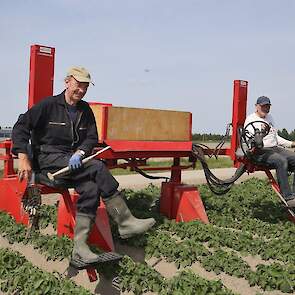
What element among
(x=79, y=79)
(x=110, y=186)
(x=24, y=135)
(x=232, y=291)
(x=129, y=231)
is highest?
(x=79, y=79)

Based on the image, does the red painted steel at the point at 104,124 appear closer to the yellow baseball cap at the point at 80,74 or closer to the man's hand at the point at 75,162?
the yellow baseball cap at the point at 80,74

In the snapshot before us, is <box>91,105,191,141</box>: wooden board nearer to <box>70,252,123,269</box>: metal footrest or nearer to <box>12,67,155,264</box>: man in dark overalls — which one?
<box>12,67,155,264</box>: man in dark overalls

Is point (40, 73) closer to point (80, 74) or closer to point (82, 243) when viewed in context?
point (80, 74)

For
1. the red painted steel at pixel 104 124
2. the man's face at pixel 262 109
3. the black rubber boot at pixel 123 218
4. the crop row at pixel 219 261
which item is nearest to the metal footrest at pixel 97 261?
the black rubber boot at pixel 123 218

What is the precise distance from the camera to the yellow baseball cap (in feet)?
15.1

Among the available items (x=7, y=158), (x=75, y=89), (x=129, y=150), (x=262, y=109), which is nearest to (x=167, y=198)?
(x=129, y=150)

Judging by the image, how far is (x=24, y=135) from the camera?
15.3ft

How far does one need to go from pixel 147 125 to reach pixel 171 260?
5.89 ft

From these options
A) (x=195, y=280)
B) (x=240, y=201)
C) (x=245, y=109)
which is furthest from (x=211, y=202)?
(x=195, y=280)

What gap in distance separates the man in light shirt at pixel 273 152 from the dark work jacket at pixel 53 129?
2.52 metres

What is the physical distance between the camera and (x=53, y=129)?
477cm

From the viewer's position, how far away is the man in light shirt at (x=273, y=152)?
6.29 metres

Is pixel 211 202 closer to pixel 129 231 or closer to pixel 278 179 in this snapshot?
pixel 278 179

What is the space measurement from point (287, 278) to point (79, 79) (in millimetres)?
2554
